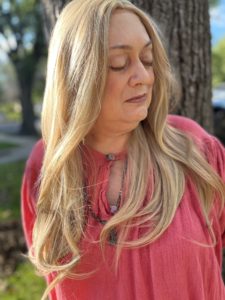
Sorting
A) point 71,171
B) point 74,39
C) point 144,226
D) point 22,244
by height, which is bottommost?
point 22,244

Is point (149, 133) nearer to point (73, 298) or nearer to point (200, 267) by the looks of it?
point (200, 267)

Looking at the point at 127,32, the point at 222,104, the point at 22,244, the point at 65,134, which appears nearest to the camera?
the point at 127,32

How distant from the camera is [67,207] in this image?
1567 millimetres

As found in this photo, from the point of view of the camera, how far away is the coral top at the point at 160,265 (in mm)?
1431

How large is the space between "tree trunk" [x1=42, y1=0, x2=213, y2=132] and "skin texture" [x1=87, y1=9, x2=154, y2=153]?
73 centimetres

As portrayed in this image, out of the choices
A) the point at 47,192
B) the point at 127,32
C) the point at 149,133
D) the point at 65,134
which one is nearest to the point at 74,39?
the point at 127,32

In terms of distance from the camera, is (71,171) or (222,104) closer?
(71,171)

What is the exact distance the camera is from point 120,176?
159 cm

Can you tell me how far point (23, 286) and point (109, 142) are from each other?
2.73 meters

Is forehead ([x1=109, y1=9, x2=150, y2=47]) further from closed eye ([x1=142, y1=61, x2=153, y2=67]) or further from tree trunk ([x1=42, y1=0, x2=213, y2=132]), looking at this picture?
tree trunk ([x1=42, y1=0, x2=213, y2=132])

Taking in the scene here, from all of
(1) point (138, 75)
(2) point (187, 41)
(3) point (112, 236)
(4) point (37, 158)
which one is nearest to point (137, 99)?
(1) point (138, 75)

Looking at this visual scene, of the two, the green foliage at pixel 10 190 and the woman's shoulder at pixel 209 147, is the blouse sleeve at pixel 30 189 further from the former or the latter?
the green foliage at pixel 10 190

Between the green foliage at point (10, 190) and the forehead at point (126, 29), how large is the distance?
4.68 metres

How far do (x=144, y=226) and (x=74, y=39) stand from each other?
0.62 metres
